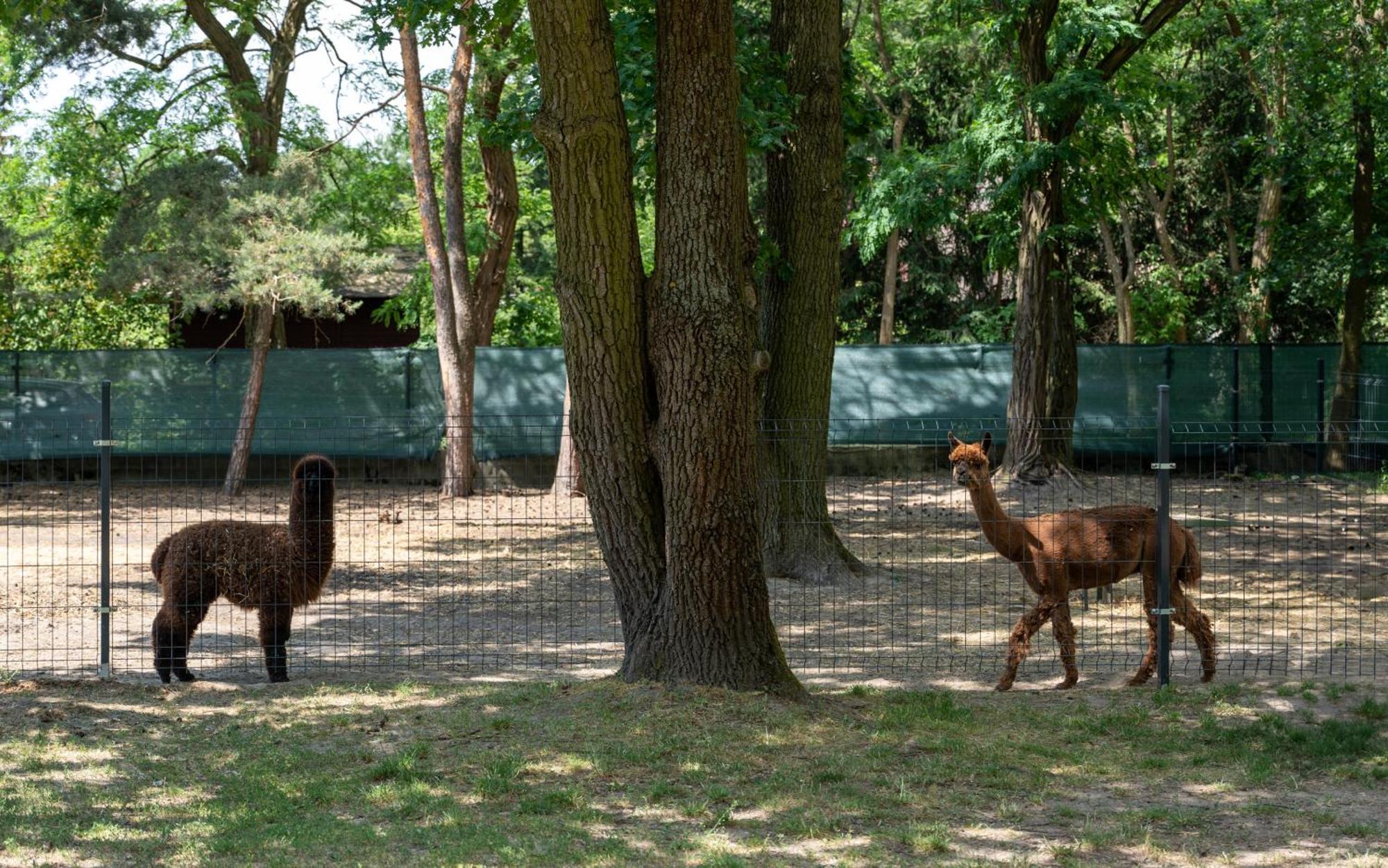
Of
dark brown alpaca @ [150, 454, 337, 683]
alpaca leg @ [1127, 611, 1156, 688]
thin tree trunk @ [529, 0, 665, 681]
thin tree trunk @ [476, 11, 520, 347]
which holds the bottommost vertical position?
alpaca leg @ [1127, 611, 1156, 688]

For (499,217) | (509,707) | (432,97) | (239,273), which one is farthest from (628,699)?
(432,97)

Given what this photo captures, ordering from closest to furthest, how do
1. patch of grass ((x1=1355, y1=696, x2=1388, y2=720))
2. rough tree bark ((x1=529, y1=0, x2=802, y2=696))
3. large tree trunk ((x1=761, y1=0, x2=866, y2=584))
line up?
rough tree bark ((x1=529, y1=0, x2=802, y2=696)) < patch of grass ((x1=1355, y1=696, x2=1388, y2=720)) < large tree trunk ((x1=761, y1=0, x2=866, y2=584))

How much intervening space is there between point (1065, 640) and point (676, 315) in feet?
10.4

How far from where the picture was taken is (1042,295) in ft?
65.8

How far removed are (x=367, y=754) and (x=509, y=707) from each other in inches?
42.6

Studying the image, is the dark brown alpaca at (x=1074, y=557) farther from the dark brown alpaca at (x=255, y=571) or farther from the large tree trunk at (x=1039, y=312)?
the large tree trunk at (x=1039, y=312)

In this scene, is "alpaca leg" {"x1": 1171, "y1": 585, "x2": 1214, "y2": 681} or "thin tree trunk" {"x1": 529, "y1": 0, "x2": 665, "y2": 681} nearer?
"thin tree trunk" {"x1": 529, "y1": 0, "x2": 665, "y2": 681}

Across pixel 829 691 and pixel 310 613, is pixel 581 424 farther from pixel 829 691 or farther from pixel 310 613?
pixel 310 613

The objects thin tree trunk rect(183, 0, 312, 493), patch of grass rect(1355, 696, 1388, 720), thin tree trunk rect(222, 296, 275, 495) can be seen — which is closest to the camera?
patch of grass rect(1355, 696, 1388, 720)

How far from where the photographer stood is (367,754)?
22.2ft

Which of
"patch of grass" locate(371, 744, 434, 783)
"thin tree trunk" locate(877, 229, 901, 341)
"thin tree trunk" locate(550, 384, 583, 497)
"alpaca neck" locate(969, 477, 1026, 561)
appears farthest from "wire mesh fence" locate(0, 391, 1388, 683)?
"thin tree trunk" locate(877, 229, 901, 341)

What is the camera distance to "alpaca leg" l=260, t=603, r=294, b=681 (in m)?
8.47

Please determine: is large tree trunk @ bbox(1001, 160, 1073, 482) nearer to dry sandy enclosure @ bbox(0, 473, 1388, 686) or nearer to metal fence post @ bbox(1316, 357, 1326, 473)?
dry sandy enclosure @ bbox(0, 473, 1388, 686)

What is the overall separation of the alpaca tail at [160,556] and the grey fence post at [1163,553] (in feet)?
19.7
